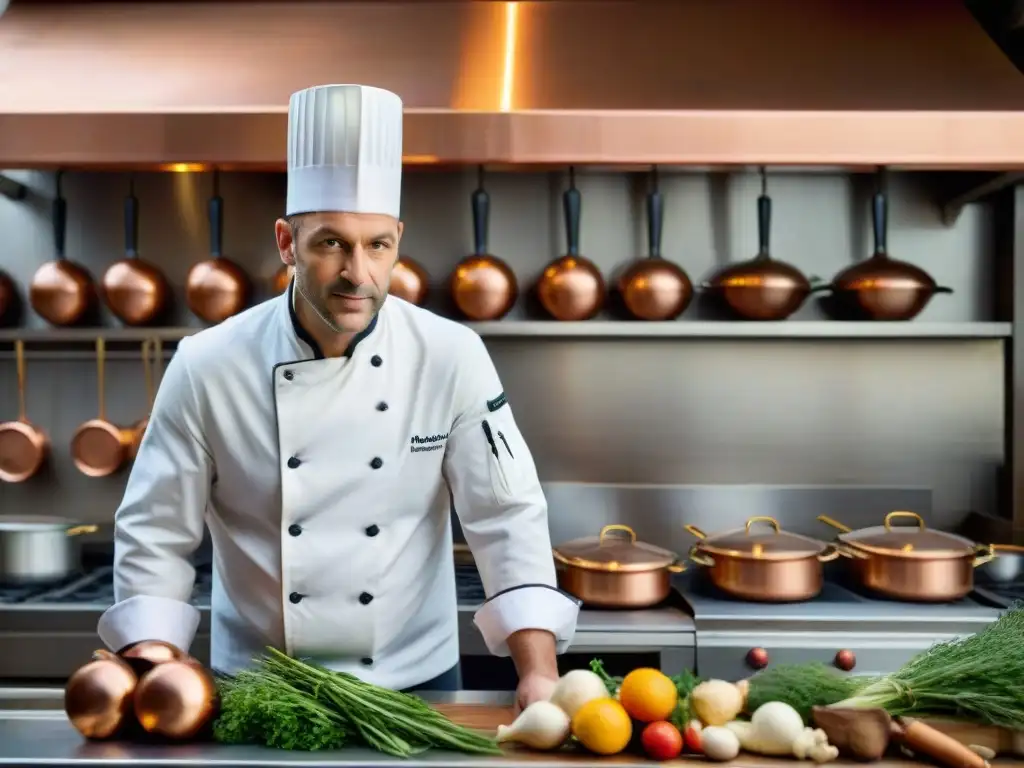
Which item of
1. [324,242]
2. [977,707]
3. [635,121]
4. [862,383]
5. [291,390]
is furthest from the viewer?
[862,383]

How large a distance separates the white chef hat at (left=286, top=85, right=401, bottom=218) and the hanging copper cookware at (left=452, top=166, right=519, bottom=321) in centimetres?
127

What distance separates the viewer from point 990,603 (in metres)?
2.37

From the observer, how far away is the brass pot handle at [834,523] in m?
2.66

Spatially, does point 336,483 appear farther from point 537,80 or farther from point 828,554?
point 828,554

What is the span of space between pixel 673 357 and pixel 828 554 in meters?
0.80

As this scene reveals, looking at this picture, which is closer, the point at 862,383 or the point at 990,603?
the point at 990,603

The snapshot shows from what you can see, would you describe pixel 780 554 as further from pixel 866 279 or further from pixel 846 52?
pixel 846 52

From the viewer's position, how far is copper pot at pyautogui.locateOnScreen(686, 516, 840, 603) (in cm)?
238

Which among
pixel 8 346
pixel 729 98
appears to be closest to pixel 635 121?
pixel 729 98

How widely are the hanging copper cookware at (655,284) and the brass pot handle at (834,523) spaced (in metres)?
0.71

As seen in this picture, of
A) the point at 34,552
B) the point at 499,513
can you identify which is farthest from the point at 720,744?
the point at 34,552

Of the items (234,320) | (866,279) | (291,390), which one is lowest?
(291,390)

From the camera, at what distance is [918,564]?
236 cm

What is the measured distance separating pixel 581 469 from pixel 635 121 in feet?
3.94
